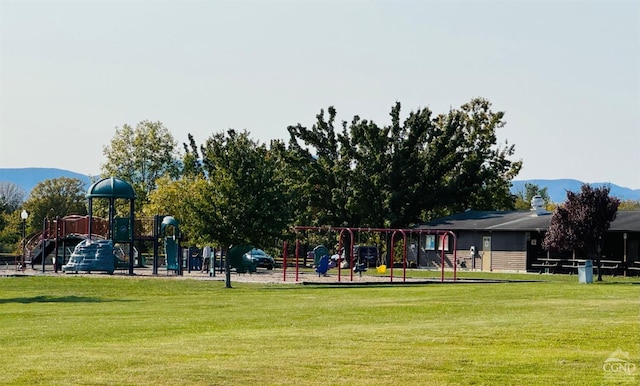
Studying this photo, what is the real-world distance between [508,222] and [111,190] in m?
23.8

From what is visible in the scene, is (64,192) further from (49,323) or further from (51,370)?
(51,370)

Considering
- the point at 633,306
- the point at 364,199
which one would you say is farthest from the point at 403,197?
the point at 633,306

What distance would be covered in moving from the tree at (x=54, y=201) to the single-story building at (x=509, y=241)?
5436cm

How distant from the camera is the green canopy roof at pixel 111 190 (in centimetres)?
6153

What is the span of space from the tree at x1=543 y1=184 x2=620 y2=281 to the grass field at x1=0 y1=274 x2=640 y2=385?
15.7 metres

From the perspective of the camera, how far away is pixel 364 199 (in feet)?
245

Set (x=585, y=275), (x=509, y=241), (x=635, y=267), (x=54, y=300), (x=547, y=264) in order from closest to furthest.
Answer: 1. (x=54, y=300)
2. (x=585, y=275)
3. (x=635, y=267)
4. (x=547, y=264)
5. (x=509, y=241)

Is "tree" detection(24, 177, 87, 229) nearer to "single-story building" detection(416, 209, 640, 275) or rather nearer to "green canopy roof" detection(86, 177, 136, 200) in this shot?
"green canopy roof" detection(86, 177, 136, 200)

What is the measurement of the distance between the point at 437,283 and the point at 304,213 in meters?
27.0

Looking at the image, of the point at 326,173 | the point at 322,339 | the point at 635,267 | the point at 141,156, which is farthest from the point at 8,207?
the point at 322,339

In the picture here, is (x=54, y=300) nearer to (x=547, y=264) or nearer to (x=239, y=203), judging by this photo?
(x=239, y=203)

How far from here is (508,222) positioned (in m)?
68.6

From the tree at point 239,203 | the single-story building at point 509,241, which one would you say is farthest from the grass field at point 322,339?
the single-story building at point 509,241

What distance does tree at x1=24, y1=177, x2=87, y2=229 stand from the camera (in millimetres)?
116625
